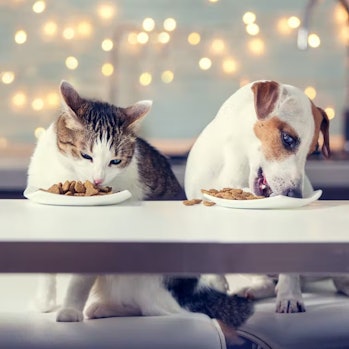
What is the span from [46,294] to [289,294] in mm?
339

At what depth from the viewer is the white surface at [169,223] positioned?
833 mm

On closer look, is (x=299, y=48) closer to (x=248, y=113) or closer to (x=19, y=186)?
(x=248, y=113)

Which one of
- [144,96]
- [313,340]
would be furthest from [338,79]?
[313,340]

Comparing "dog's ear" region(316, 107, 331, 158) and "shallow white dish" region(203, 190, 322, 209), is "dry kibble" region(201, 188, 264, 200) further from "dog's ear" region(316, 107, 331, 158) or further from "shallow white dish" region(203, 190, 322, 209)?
"dog's ear" region(316, 107, 331, 158)

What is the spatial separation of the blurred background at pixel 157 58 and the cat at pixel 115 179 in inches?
22.8

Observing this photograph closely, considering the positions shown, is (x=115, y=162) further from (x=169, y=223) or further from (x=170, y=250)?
(x=170, y=250)

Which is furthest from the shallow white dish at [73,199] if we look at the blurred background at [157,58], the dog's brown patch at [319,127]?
the blurred background at [157,58]

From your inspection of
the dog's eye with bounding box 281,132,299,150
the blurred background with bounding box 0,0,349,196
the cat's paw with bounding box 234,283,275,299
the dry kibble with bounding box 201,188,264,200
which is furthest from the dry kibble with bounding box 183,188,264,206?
the blurred background with bounding box 0,0,349,196

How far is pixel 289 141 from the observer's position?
3.78 ft

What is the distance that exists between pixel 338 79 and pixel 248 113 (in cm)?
79

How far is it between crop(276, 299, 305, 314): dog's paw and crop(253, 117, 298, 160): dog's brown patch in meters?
0.28

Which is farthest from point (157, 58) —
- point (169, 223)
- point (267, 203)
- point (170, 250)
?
point (170, 250)

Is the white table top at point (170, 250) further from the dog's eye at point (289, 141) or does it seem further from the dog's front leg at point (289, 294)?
the dog's eye at point (289, 141)

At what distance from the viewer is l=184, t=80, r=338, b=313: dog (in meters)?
1.14
